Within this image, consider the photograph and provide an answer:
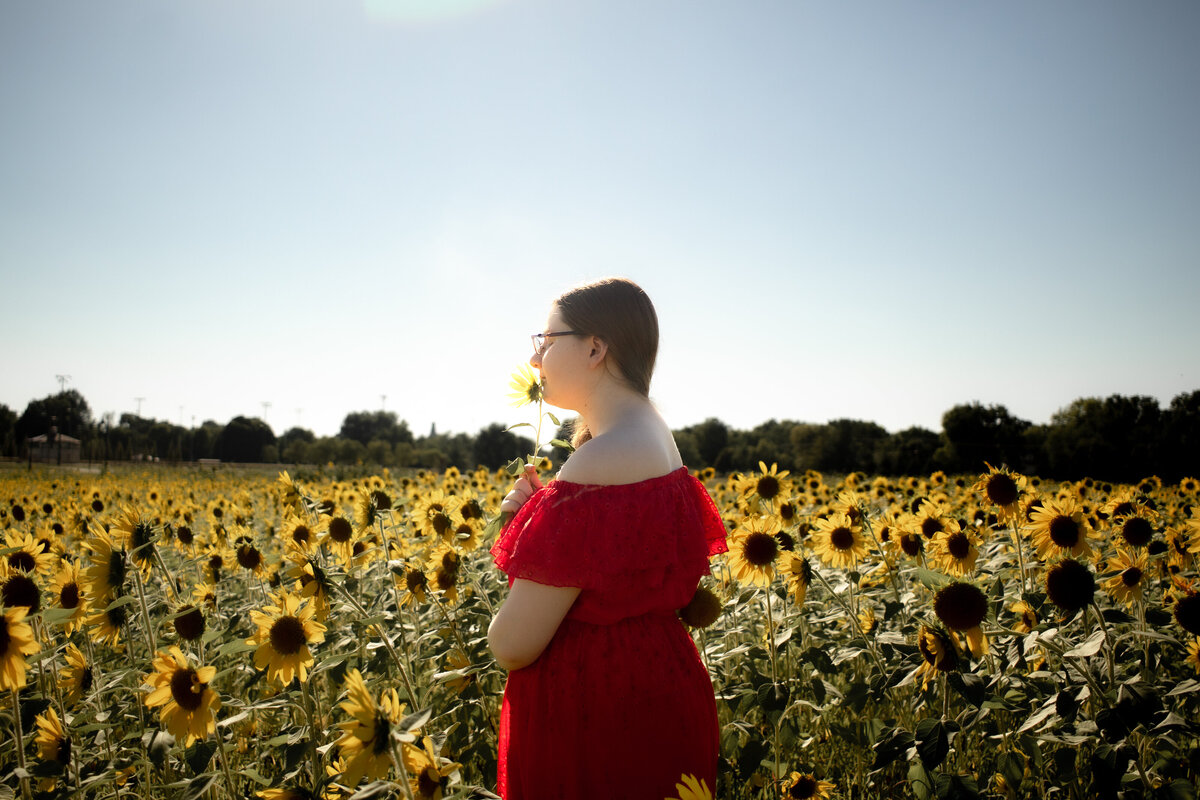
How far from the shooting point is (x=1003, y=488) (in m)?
2.99

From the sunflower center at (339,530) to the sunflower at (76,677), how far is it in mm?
1050

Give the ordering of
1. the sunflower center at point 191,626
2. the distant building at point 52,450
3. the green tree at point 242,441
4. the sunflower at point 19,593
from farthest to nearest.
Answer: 1. the green tree at point 242,441
2. the distant building at point 52,450
3. the sunflower center at point 191,626
4. the sunflower at point 19,593

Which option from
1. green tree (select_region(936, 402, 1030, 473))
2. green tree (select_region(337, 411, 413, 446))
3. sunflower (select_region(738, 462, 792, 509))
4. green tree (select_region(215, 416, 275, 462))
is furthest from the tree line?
green tree (select_region(337, 411, 413, 446))

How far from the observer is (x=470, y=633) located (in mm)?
2986

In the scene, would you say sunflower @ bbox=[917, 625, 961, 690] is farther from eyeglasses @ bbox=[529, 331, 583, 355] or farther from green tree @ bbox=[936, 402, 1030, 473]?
green tree @ bbox=[936, 402, 1030, 473]

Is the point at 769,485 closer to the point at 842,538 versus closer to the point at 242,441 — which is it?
the point at 842,538

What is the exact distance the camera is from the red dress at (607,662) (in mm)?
1527

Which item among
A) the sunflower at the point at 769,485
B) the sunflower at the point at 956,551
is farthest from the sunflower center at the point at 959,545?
the sunflower at the point at 769,485

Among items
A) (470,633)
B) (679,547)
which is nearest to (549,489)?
(679,547)

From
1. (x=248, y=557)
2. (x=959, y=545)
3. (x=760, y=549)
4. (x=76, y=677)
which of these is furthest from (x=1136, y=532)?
(x=76, y=677)

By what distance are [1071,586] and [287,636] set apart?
7.82 feet

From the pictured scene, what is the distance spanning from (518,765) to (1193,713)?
3276mm

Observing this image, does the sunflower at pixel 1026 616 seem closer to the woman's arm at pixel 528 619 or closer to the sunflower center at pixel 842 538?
the sunflower center at pixel 842 538

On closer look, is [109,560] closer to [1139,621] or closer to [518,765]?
[518,765]
